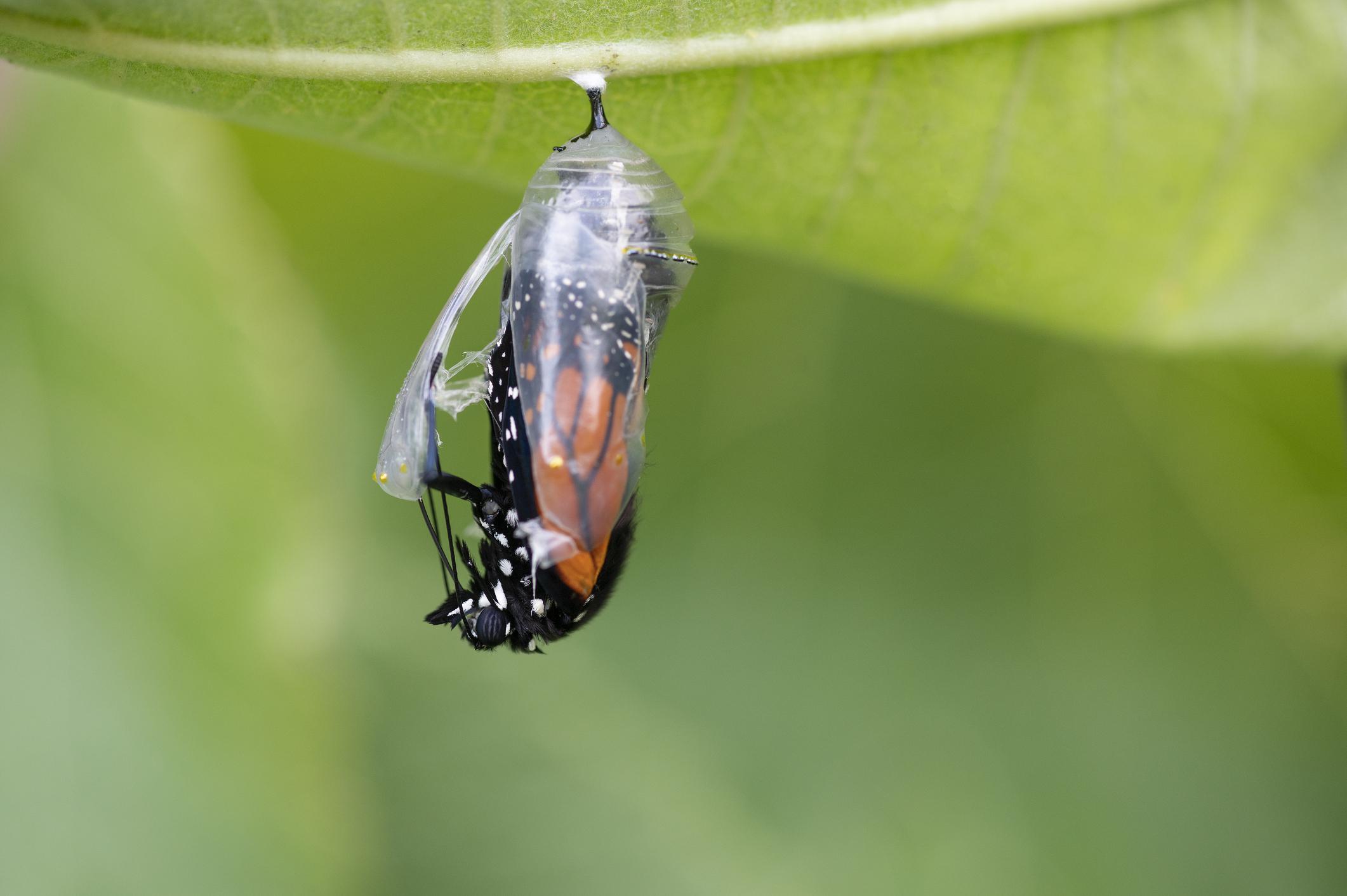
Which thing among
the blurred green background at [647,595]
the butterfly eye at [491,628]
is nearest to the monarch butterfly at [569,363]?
the butterfly eye at [491,628]

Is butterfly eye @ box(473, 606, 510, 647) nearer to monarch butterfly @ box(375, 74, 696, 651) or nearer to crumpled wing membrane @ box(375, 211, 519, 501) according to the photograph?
monarch butterfly @ box(375, 74, 696, 651)

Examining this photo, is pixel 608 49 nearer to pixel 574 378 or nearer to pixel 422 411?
pixel 574 378

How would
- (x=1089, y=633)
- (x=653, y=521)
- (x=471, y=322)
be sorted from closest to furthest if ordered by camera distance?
(x=471, y=322)
(x=1089, y=633)
(x=653, y=521)

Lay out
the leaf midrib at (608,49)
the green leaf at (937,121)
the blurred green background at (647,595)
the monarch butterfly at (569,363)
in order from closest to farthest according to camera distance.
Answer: the leaf midrib at (608,49)
the green leaf at (937,121)
the monarch butterfly at (569,363)
the blurred green background at (647,595)

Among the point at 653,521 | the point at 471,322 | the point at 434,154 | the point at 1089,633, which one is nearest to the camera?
the point at 434,154

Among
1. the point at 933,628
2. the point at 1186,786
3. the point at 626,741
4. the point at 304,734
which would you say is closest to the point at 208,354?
the point at 304,734

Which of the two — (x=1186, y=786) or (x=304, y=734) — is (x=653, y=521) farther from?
(x=1186, y=786)

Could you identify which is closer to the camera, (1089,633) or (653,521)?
(1089,633)

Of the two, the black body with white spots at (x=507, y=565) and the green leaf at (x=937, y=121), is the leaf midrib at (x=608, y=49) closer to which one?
the green leaf at (x=937, y=121)
